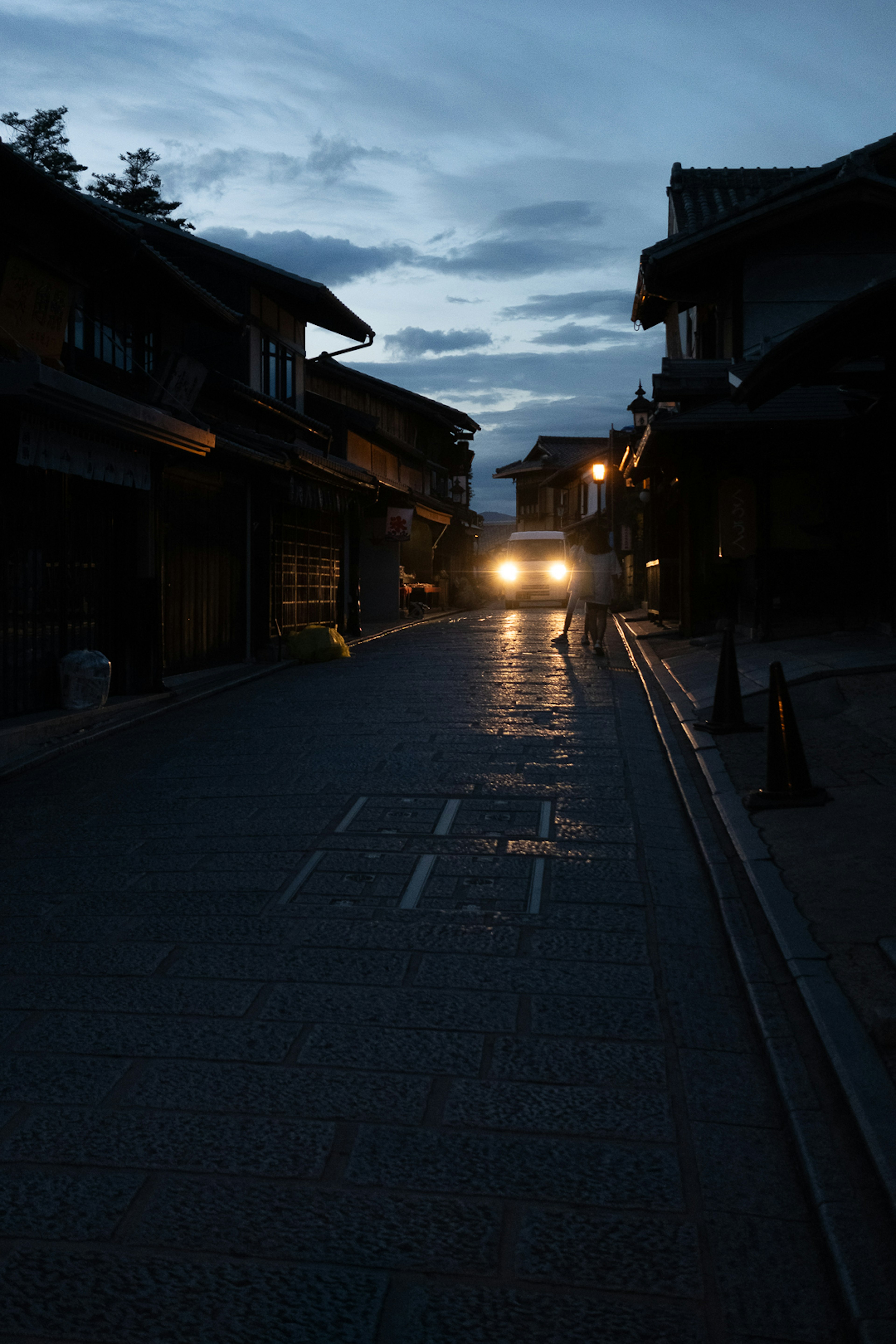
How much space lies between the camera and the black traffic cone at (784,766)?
749cm

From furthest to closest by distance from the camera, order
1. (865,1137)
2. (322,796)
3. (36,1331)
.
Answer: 1. (322,796)
2. (865,1137)
3. (36,1331)

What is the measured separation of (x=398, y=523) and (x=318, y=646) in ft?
53.2

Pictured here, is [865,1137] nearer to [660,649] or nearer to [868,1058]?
[868,1058]

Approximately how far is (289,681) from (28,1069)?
12.4 m

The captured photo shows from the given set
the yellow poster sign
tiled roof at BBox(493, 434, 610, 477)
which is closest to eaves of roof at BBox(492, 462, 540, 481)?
tiled roof at BBox(493, 434, 610, 477)

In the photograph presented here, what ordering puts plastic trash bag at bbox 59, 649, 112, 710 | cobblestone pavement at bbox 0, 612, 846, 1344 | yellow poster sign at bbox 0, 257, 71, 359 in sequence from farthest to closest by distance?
plastic trash bag at bbox 59, 649, 112, 710
yellow poster sign at bbox 0, 257, 71, 359
cobblestone pavement at bbox 0, 612, 846, 1344

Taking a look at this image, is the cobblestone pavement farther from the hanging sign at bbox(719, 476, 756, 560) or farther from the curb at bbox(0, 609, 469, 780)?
the hanging sign at bbox(719, 476, 756, 560)

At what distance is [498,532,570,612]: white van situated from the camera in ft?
130

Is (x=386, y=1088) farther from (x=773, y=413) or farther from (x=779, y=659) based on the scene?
(x=773, y=413)

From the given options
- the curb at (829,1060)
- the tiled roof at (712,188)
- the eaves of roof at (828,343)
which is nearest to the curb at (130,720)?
the curb at (829,1060)

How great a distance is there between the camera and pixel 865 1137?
3.28 m

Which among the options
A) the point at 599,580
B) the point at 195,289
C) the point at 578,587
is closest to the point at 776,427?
the point at 599,580

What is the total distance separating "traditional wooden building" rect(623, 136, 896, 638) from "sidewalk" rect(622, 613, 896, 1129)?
8.49ft

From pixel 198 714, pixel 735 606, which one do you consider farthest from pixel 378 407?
pixel 198 714
